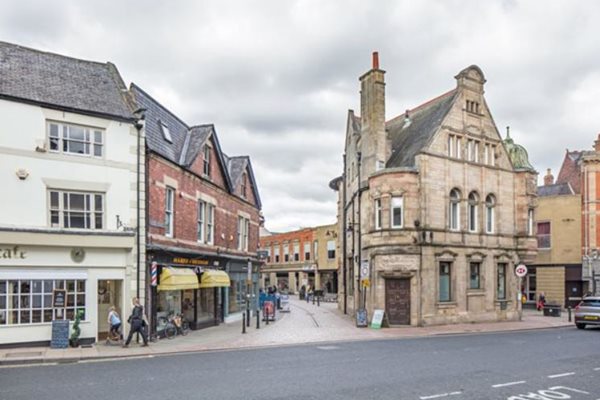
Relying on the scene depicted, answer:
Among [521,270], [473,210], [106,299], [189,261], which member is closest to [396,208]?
[473,210]

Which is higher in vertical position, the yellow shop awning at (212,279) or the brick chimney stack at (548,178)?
the brick chimney stack at (548,178)

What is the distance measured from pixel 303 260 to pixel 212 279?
40643 millimetres

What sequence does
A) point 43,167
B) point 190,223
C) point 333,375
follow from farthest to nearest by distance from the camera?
1. point 190,223
2. point 43,167
3. point 333,375

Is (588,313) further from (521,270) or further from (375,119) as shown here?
(375,119)

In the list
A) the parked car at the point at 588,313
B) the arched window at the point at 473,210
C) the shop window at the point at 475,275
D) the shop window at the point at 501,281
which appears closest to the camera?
the parked car at the point at 588,313

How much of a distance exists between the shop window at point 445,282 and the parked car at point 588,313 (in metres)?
6.18

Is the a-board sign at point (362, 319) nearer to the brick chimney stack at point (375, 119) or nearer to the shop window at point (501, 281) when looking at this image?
the brick chimney stack at point (375, 119)

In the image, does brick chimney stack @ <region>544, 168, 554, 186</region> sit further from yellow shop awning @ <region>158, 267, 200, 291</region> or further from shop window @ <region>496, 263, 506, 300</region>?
yellow shop awning @ <region>158, 267, 200, 291</region>

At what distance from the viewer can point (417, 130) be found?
100 feet

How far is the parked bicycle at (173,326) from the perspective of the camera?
20719 mm

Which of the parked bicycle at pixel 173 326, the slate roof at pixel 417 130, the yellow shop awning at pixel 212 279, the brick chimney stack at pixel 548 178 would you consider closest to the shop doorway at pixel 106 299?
the parked bicycle at pixel 173 326

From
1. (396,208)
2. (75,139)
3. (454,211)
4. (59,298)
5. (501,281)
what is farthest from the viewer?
(501,281)

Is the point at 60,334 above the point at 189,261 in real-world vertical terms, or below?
below

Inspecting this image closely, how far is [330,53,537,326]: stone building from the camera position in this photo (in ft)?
88.4
